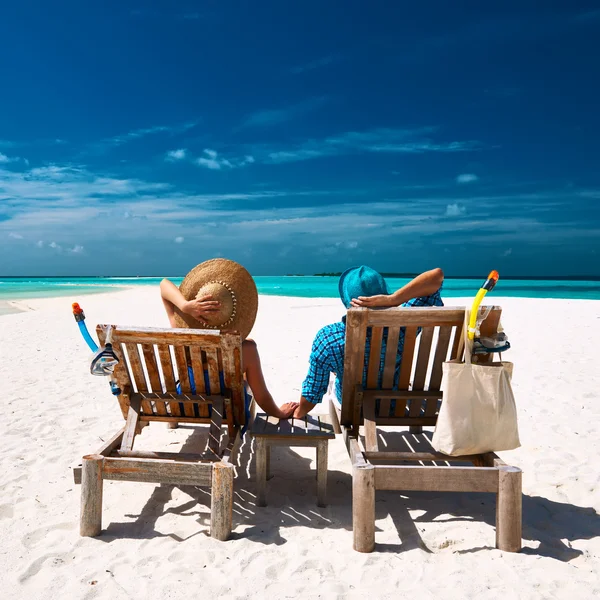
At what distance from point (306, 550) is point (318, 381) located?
1083mm

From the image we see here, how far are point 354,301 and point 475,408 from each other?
916mm

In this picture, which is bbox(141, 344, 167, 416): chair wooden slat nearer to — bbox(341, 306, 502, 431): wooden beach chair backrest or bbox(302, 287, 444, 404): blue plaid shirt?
bbox(302, 287, 444, 404): blue plaid shirt

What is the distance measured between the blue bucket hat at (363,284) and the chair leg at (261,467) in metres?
1.06

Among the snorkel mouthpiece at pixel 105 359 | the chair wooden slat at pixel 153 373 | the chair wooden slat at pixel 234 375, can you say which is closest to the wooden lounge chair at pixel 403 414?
the chair wooden slat at pixel 234 375

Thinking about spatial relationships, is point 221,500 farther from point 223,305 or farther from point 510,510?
point 510,510

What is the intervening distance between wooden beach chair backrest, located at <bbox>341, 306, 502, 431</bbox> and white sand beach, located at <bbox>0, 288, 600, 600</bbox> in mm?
596

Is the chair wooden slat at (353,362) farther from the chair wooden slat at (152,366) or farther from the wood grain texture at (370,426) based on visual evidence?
the chair wooden slat at (152,366)

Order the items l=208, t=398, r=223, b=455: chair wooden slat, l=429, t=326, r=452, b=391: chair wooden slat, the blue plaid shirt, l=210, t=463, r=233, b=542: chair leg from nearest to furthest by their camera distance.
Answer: l=210, t=463, r=233, b=542: chair leg < l=429, t=326, r=452, b=391: chair wooden slat < l=208, t=398, r=223, b=455: chair wooden slat < the blue plaid shirt

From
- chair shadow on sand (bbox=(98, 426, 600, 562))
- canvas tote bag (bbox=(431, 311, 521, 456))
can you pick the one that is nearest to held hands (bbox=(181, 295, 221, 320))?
chair shadow on sand (bbox=(98, 426, 600, 562))

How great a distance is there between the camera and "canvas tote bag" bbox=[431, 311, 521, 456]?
2586mm

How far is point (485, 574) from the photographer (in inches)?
95.0

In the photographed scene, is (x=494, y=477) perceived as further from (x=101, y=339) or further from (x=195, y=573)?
(x=101, y=339)

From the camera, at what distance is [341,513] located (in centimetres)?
309

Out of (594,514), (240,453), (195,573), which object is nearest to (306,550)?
(195,573)
